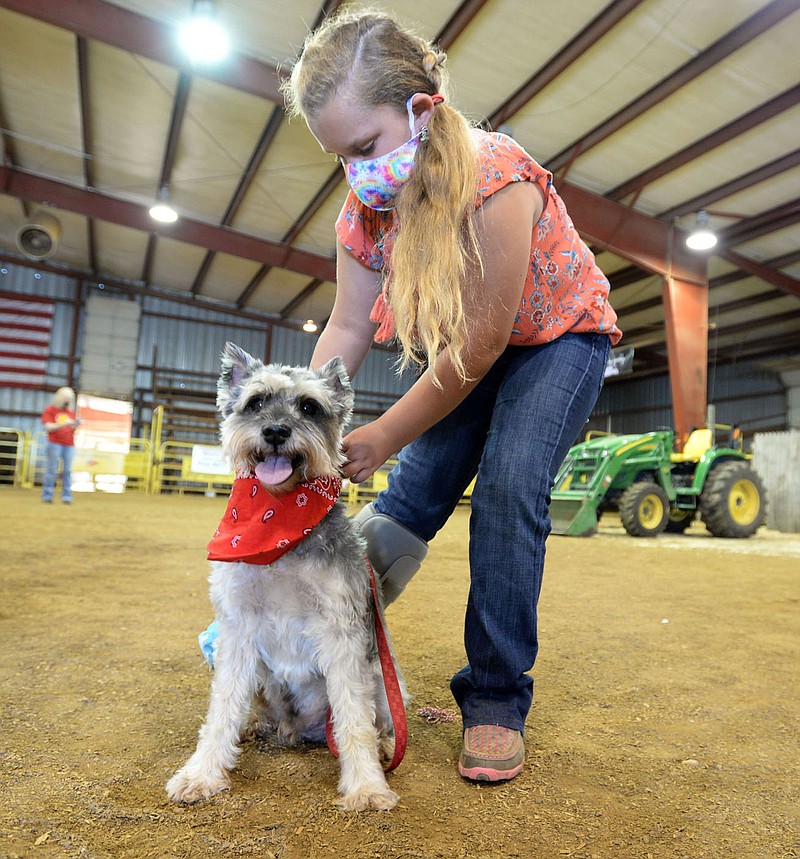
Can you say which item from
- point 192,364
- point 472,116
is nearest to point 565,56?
point 472,116

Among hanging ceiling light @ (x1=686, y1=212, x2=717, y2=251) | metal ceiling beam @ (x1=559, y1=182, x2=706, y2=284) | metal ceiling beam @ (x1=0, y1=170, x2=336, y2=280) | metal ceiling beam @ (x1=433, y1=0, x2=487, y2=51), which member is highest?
Answer: metal ceiling beam @ (x1=0, y1=170, x2=336, y2=280)

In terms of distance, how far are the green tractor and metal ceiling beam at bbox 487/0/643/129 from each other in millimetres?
4557

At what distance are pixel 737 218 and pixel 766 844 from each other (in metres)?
12.3

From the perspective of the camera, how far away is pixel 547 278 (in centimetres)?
178

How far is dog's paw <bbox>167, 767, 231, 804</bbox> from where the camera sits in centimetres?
142

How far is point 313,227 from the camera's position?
563 inches

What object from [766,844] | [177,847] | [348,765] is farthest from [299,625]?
[766,844]

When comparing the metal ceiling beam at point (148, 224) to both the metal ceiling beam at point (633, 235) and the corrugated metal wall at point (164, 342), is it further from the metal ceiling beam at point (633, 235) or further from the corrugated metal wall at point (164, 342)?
the metal ceiling beam at point (633, 235)

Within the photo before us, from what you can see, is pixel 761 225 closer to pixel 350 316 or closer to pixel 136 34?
pixel 136 34

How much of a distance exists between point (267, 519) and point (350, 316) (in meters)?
0.74

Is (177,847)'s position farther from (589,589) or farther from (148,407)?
(148,407)

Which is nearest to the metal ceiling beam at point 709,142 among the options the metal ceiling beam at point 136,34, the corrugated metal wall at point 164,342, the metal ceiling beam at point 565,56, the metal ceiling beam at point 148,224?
the metal ceiling beam at point 565,56

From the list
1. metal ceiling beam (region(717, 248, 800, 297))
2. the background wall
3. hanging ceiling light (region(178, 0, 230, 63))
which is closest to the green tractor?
metal ceiling beam (region(717, 248, 800, 297))

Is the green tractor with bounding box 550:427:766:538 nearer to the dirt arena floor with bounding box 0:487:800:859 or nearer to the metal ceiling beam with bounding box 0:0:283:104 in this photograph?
the dirt arena floor with bounding box 0:487:800:859
